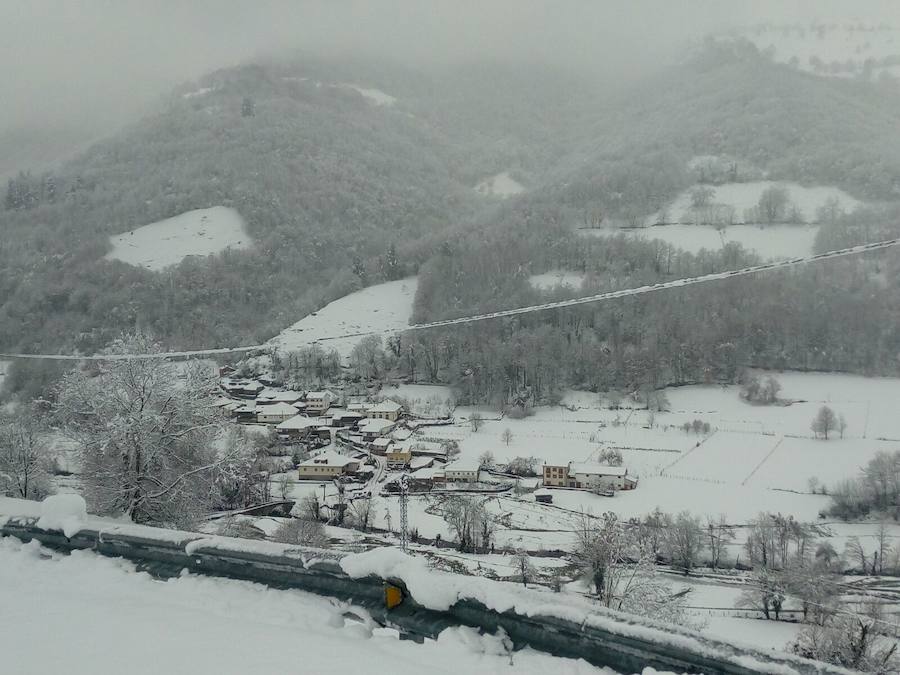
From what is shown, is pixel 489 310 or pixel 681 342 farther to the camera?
pixel 489 310

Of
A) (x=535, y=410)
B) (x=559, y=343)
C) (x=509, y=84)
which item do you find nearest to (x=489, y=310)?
(x=559, y=343)

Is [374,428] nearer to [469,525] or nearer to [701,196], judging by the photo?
[469,525]

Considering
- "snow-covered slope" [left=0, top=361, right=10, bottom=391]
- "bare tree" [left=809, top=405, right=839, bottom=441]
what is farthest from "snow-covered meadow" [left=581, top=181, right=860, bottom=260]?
"snow-covered slope" [left=0, top=361, right=10, bottom=391]

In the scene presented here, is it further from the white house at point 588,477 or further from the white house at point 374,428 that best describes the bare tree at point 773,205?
the white house at point 374,428

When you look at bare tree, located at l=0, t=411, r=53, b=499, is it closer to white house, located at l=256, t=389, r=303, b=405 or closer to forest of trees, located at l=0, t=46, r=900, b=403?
white house, located at l=256, t=389, r=303, b=405

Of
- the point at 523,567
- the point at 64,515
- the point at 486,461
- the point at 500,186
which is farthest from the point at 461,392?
the point at 500,186

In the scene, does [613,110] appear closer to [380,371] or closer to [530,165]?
[530,165]

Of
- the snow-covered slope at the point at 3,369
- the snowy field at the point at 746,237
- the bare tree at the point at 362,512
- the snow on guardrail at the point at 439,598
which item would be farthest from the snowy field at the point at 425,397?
the snow on guardrail at the point at 439,598
